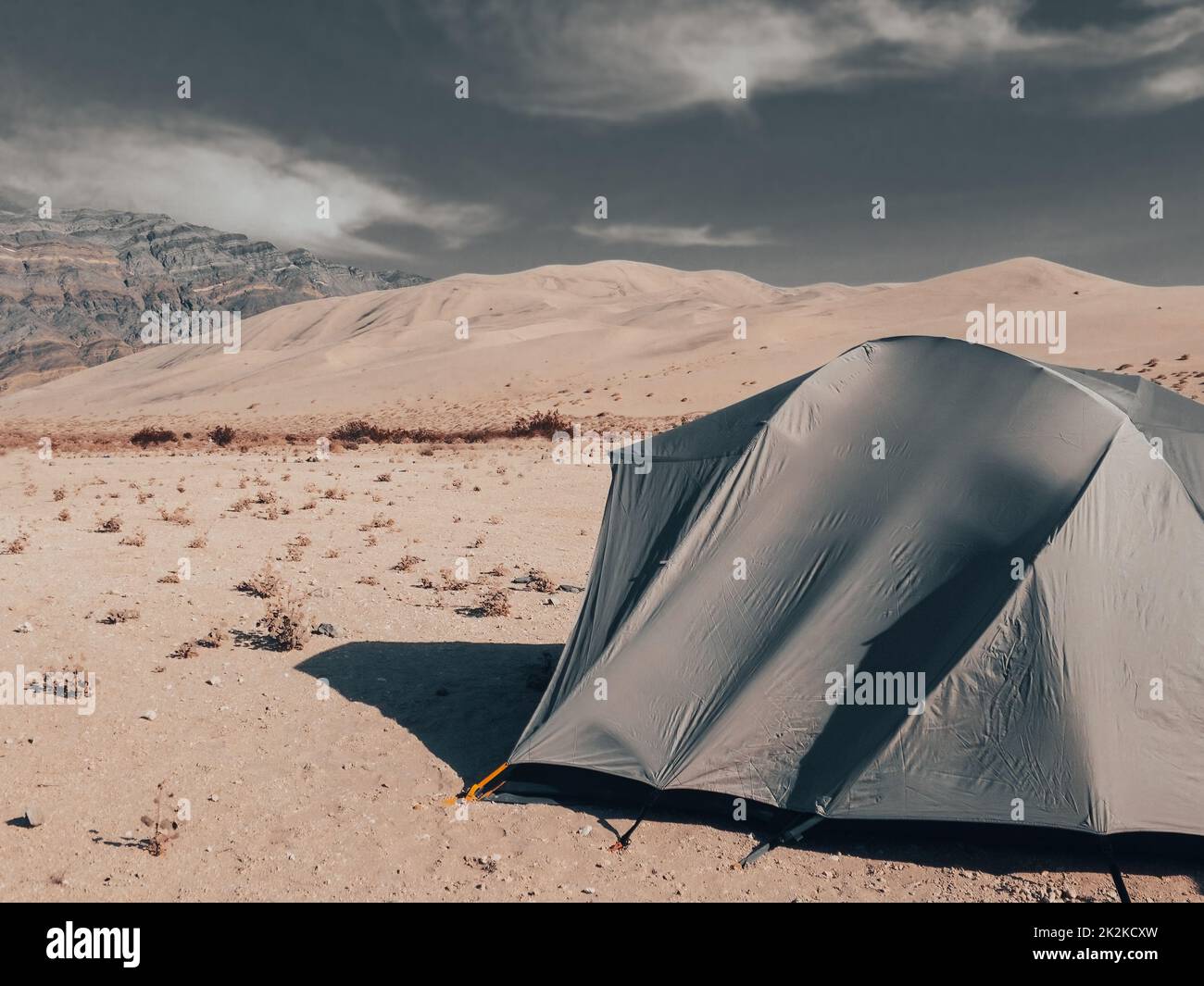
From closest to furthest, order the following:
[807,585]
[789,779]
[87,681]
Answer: [789,779], [807,585], [87,681]

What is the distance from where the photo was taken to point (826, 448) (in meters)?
6.62

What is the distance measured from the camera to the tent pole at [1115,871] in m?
4.91

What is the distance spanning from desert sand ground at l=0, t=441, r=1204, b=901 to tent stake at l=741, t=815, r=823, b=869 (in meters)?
0.07

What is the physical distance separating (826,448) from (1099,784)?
293 cm

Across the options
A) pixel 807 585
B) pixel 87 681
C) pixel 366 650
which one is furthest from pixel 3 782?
pixel 807 585

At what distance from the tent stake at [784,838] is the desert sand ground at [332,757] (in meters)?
0.07

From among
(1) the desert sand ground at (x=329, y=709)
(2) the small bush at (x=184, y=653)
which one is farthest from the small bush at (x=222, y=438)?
(2) the small bush at (x=184, y=653)

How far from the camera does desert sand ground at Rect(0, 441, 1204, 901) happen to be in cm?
522

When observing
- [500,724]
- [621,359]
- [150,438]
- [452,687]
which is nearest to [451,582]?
[452,687]

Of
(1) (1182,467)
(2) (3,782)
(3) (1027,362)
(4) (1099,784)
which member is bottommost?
(2) (3,782)
